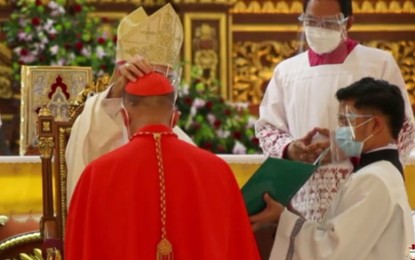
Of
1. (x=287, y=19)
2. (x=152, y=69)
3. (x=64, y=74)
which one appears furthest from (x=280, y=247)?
(x=287, y=19)

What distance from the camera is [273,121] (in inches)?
201

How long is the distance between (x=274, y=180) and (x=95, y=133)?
0.80 metres

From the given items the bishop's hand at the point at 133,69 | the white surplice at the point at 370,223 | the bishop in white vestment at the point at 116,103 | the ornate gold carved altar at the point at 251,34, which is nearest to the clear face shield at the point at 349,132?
the white surplice at the point at 370,223

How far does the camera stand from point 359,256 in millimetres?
4234

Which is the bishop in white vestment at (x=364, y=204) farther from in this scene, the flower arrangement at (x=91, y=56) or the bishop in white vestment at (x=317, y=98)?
the flower arrangement at (x=91, y=56)

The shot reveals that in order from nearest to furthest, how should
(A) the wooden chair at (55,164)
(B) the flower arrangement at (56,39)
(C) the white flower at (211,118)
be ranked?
(A) the wooden chair at (55,164) < (C) the white flower at (211,118) < (B) the flower arrangement at (56,39)

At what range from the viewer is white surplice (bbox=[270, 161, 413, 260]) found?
13.9 ft

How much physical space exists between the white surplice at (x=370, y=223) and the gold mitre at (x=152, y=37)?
2.83 feet

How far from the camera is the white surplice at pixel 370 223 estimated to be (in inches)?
166

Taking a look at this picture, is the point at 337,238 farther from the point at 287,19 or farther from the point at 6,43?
the point at 287,19

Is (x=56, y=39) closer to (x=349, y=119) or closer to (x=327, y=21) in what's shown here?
(x=327, y=21)

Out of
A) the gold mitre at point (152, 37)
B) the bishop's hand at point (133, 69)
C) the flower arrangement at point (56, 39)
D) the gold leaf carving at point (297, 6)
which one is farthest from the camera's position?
the gold leaf carving at point (297, 6)

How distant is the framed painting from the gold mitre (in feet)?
5.30

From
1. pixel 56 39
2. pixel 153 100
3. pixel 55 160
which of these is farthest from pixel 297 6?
pixel 153 100
